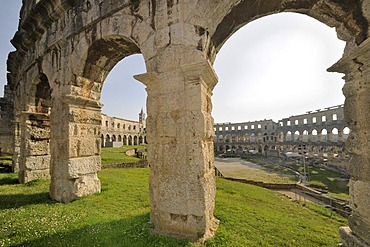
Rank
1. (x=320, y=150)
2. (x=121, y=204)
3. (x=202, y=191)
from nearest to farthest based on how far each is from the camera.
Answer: (x=202, y=191) → (x=121, y=204) → (x=320, y=150)

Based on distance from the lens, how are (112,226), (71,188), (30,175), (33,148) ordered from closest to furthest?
(112,226) < (71,188) < (30,175) < (33,148)

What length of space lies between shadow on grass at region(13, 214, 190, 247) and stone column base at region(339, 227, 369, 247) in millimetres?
2391

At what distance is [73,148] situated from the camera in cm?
493

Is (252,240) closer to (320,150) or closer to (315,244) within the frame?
(315,244)

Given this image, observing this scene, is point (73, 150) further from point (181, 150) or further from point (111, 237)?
point (181, 150)

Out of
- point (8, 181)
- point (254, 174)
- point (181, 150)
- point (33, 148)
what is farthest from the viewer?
point (254, 174)

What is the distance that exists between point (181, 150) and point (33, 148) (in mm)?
6901

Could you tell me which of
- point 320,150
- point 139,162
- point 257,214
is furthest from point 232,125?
point 257,214

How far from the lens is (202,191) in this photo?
2947 millimetres

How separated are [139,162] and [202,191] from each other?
12.5 m

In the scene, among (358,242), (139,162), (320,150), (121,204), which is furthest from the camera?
(320,150)

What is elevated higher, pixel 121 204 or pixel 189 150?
pixel 189 150

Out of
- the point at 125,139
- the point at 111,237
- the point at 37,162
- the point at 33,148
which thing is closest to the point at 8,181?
the point at 37,162

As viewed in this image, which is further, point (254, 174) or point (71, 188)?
point (254, 174)
